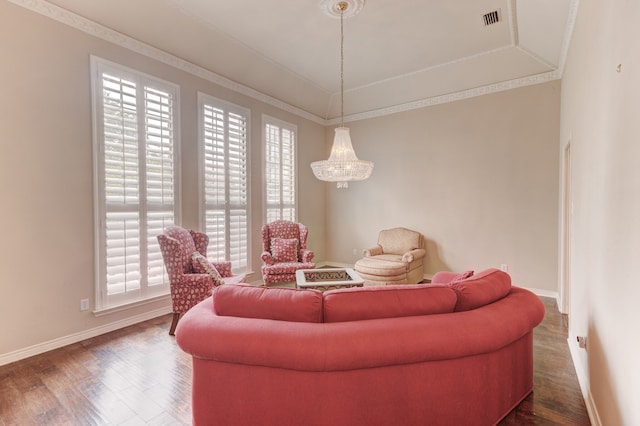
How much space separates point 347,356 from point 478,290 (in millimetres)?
965

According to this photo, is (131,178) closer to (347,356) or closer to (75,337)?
(75,337)

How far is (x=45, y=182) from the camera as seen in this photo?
2.92 m

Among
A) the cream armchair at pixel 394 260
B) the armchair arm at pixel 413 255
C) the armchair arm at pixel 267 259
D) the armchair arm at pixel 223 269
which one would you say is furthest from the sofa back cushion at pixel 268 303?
the armchair arm at pixel 413 255

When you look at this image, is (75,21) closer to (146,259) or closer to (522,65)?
(146,259)

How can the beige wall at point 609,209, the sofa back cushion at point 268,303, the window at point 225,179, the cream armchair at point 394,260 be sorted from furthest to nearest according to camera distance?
the cream armchair at point 394,260
the window at point 225,179
the sofa back cushion at point 268,303
the beige wall at point 609,209

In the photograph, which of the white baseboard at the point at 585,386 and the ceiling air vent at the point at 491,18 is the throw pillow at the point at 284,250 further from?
the ceiling air vent at the point at 491,18

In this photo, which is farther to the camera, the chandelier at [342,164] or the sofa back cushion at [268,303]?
the chandelier at [342,164]

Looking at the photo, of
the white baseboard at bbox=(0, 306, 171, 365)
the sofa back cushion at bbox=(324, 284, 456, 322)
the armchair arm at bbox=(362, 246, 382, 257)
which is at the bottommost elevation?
the white baseboard at bbox=(0, 306, 171, 365)

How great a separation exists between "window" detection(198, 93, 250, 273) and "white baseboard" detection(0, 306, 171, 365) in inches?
42.1

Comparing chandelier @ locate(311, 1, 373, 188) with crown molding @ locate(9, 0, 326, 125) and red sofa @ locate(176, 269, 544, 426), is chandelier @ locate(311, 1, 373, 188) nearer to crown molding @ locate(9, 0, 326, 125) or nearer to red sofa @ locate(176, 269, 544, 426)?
red sofa @ locate(176, 269, 544, 426)

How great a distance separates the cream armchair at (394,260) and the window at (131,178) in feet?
9.66

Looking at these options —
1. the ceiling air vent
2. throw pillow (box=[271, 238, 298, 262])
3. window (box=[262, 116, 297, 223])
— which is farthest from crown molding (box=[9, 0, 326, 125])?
the ceiling air vent

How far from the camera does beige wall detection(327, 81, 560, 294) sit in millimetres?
4469

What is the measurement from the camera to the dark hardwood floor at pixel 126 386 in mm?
1993
